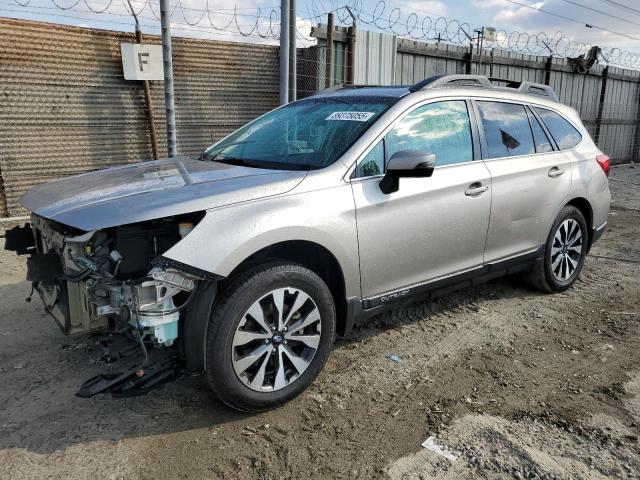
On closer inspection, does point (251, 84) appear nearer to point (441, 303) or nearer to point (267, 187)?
point (441, 303)

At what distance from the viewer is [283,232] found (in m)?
2.91

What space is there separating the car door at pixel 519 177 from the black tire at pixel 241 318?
5.70 ft

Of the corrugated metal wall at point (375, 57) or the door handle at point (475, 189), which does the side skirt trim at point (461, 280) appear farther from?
the corrugated metal wall at point (375, 57)

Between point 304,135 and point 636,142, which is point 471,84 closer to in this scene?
point 304,135

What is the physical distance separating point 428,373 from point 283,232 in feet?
4.66

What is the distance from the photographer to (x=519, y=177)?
428 centimetres

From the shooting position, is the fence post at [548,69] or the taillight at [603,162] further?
the fence post at [548,69]

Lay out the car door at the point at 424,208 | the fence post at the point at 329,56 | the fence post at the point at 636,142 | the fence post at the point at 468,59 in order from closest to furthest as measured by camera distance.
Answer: the car door at the point at 424,208
the fence post at the point at 329,56
the fence post at the point at 468,59
the fence post at the point at 636,142

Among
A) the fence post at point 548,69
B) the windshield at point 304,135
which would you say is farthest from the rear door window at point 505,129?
the fence post at point 548,69

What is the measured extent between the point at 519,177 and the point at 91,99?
6024mm

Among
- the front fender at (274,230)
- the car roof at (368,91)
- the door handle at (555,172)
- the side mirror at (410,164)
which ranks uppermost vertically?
the car roof at (368,91)

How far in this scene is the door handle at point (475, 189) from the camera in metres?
3.87

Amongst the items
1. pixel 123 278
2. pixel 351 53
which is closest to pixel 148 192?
pixel 123 278

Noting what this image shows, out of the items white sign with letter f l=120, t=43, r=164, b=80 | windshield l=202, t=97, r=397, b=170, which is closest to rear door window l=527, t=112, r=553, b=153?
windshield l=202, t=97, r=397, b=170
